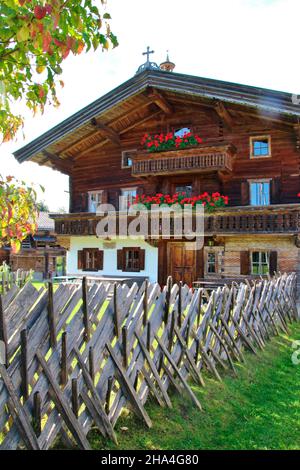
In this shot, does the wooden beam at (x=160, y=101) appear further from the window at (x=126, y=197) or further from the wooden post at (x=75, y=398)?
the wooden post at (x=75, y=398)

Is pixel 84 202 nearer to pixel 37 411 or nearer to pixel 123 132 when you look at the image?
pixel 123 132

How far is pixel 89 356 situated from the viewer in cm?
393

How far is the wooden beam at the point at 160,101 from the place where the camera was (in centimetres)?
1822

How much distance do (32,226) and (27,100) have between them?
1.13 m

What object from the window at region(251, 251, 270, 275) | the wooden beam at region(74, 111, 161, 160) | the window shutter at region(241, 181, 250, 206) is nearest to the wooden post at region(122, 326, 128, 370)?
Result: the window at region(251, 251, 270, 275)

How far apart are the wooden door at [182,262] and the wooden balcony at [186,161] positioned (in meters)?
3.56

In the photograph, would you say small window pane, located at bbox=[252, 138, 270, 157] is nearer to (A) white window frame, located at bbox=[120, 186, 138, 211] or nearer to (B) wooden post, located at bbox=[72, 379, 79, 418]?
(A) white window frame, located at bbox=[120, 186, 138, 211]

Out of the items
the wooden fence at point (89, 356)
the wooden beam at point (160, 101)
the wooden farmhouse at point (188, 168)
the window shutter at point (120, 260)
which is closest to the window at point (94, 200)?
the wooden farmhouse at point (188, 168)

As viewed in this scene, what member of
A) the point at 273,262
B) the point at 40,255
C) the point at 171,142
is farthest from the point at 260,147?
the point at 40,255

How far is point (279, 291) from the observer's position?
10633 mm

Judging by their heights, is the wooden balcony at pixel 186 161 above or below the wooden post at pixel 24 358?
above

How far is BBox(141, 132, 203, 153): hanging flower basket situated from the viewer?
17.9m

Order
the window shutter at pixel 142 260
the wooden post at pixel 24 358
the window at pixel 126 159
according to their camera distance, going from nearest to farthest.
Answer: the wooden post at pixel 24 358 → the window shutter at pixel 142 260 → the window at pixel 126 159
